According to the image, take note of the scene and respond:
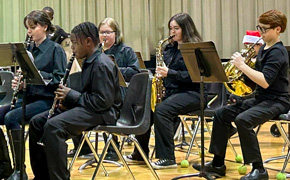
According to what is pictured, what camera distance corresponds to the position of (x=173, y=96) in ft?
15.2

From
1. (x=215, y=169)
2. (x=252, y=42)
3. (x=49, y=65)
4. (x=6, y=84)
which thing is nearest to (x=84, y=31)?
(x=49, y=65)

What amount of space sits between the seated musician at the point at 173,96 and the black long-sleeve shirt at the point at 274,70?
2.25ft

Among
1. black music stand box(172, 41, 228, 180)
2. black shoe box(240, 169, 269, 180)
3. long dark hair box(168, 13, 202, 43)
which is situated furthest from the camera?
long dark hair box(168, 13, 202, 43)

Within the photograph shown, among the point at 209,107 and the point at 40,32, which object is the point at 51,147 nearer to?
the point at 40,32

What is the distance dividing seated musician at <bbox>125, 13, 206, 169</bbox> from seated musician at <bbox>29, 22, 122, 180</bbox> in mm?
896

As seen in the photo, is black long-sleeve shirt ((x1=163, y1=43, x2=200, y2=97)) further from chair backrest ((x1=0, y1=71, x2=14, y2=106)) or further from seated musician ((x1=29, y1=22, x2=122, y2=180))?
chair backrest ((x1=0, y1=71, x2=14, y2=106))

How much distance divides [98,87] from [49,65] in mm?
875

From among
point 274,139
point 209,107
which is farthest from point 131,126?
point 274,139

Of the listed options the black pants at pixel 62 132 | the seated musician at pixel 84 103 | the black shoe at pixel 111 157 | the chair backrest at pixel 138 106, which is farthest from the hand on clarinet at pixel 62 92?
the black shoe at pixel 111 157

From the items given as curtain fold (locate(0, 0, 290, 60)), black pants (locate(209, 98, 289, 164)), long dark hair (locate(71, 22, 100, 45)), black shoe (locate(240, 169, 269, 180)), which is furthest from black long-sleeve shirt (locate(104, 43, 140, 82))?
curtain fold (locate(0, 0, 290, 60))

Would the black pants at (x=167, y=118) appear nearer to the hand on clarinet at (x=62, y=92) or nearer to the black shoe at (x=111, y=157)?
the black shoe at (x=111, y=157)

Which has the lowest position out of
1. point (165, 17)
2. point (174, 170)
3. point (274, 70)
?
point (174, 170)

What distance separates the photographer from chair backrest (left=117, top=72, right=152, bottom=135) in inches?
150

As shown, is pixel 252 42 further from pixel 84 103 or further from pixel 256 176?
pixel 84 103
